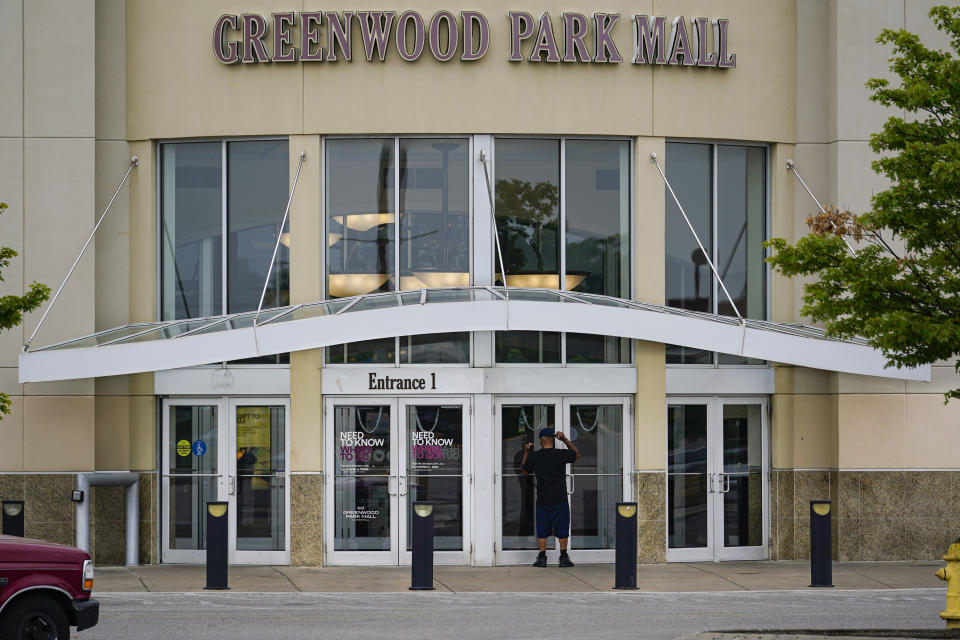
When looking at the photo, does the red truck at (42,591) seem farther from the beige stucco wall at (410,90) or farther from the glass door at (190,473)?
the beige stucco wall at (410,90)

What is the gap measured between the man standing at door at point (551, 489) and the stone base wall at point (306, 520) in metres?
3.04

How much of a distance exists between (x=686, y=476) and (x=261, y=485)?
6385 millimetres

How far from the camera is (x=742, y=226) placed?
19.9 metres

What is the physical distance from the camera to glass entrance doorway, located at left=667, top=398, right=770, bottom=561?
19.2 m

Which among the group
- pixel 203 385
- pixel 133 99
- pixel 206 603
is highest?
Result: pixel 133 99

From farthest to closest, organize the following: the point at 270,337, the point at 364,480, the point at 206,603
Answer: the point at 364,480, the point at 270,337, the point at 206,603

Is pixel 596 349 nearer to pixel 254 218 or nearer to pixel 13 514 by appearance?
pixel 254 218

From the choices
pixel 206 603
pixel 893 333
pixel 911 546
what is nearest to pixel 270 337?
pixel 206 603

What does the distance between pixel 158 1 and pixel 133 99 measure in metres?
1.52

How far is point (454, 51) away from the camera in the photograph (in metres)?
18.7

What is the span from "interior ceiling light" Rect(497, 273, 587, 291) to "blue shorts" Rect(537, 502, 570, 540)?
10.9 feet

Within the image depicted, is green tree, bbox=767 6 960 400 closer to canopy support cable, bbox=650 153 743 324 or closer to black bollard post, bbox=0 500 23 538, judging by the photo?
canopy support cable, bbox=650 153 743 324

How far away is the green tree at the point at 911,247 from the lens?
41.4ft

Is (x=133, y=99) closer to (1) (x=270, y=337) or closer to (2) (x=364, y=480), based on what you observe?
(1) (x=270, y=337)
